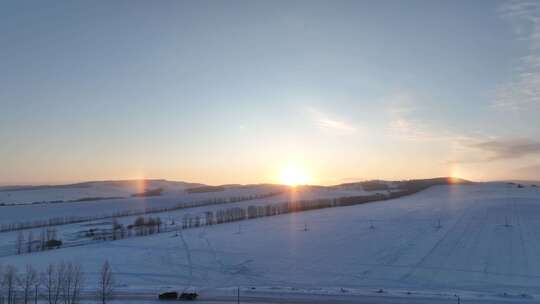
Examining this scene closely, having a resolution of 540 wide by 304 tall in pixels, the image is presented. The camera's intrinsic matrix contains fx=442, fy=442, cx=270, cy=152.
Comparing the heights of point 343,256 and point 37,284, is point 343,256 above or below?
below

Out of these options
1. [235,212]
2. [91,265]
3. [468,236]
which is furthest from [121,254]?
[235,212]

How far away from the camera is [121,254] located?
77938 mm

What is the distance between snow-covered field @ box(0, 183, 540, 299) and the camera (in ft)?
180

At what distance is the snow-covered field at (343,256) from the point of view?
5500 centimetres

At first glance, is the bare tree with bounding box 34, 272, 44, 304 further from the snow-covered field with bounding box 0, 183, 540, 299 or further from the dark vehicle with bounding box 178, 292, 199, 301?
the dark vehicle with bounding box 178, 292, 199, 301

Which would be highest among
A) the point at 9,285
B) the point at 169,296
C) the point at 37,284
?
the point at 9,285

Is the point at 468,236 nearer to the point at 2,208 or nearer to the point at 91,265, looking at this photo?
the point at 91,265

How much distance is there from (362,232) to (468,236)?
20.4m

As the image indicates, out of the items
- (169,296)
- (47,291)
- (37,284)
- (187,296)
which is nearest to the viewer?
(187,296)

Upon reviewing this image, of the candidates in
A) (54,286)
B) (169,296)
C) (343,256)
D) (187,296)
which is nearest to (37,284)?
(54,286)

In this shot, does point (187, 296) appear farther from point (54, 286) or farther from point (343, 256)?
point (343, 256)

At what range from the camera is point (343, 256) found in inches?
2810

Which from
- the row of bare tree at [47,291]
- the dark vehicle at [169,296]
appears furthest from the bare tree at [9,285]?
the dark vehicle at [169,296]

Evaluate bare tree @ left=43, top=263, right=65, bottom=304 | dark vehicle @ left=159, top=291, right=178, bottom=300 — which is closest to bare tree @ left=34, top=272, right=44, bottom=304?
bare tree @ left=43, top=263, right=65, bottom=304
